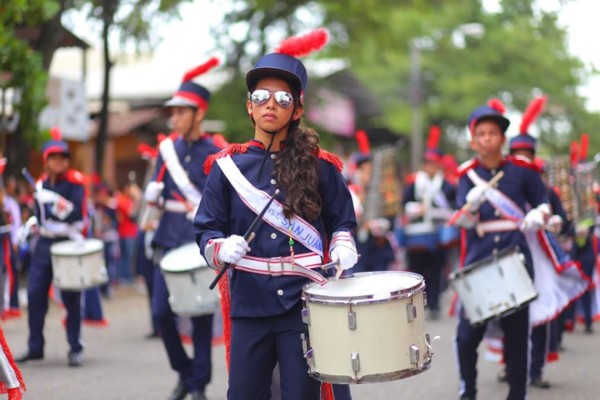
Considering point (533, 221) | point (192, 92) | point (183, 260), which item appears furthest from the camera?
point (192, 92)

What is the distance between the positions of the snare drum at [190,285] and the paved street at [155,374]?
3.20 ft

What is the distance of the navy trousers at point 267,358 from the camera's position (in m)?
5.08

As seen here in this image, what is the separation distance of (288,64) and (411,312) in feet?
4.11

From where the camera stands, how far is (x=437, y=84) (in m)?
37.0

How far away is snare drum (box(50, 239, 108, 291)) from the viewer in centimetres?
1008

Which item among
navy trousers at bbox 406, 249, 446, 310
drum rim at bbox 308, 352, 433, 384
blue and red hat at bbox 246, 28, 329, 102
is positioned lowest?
navy trousers at bbox 406, 249, 446, 310

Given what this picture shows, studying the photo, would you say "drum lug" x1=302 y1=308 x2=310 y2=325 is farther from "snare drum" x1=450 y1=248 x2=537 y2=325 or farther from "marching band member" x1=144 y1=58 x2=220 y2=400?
"marching band member" x1=144 y1=58 x2=220 y2=400

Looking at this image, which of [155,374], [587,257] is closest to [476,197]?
[155,374]

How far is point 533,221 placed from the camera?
24.2 ft

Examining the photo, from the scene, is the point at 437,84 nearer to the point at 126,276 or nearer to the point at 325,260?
the point at 126,276

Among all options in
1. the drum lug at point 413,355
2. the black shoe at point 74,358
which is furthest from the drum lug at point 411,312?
the black shoe at point 74,358

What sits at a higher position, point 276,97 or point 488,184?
point 276,97

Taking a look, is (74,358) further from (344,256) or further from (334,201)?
(344,256)

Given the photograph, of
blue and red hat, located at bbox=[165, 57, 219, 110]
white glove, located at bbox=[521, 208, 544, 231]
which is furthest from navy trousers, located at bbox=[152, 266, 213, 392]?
white glove, located at bbox=[521, 208, 544, 231]
